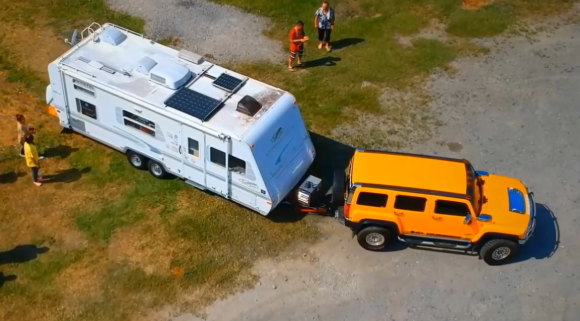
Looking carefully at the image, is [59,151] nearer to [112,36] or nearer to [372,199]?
[112,36]

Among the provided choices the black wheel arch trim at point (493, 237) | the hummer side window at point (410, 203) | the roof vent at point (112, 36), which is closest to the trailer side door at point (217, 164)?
the hummer side window at point (410, 203)

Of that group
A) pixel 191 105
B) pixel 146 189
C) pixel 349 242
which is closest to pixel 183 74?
pixel 191 105

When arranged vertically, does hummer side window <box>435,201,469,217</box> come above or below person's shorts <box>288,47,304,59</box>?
below

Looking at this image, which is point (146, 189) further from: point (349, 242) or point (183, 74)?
point (349, 242)

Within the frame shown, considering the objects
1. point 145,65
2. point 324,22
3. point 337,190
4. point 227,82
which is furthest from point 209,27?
point 337,190

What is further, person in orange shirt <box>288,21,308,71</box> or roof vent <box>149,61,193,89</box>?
person in orange shirt <box>288,21,308,71</box>

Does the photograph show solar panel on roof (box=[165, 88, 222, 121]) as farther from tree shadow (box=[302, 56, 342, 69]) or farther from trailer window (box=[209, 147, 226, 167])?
tree shadow (box=[302, 56, 342, 69])

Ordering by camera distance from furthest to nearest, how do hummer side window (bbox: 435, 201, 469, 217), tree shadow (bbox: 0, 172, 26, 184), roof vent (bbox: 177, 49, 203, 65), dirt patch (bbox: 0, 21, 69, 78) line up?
dirt patch (bbox: 0, 21, 69, 78) → tree shadow (bbox: 0, 172, 26, 184) → roof vent (bbox: 177, 49, 203, 65) → hummer side window (bbox: 435, 201, 469, 217)

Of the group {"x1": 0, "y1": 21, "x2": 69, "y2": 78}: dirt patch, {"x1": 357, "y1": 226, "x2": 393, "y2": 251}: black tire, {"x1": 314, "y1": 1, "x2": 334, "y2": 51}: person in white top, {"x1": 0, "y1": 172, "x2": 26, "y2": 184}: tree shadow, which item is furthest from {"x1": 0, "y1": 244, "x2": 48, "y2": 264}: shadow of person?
{"x1": 314, "y1": 1, "x2": 334, "y2": 51}: person in white top
